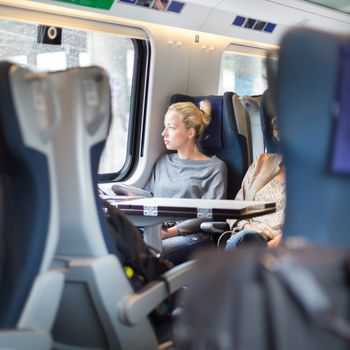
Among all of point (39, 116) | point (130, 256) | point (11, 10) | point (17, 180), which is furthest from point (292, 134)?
point (11, 10)

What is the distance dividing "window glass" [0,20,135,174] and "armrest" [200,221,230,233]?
2.61 feet

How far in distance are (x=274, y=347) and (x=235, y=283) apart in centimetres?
15

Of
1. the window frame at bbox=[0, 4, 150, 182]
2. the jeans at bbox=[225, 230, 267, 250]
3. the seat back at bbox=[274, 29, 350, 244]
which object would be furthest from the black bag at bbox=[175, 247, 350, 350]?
the window frame at bbox=[0, 4, 150, 182]

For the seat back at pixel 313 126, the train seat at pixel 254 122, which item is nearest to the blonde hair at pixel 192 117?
the train seat at pixel 254 122

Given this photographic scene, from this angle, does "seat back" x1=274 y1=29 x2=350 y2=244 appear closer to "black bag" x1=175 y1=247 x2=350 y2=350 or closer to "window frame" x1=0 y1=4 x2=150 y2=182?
"black bag" x1=175 y1=247 x2=350 y2=350

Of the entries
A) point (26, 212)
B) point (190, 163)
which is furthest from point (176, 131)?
A: point (26, 212)

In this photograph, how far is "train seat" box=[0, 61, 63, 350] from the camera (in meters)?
1.64

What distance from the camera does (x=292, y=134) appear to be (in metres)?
1.24

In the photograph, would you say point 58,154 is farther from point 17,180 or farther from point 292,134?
point 292,134

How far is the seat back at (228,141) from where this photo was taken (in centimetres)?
432

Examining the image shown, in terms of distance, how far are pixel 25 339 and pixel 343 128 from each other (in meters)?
1.13

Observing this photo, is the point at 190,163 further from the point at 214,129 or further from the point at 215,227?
the point at 215,227

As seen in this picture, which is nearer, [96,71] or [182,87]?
[96,71]

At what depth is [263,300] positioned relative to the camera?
1.04 metres
